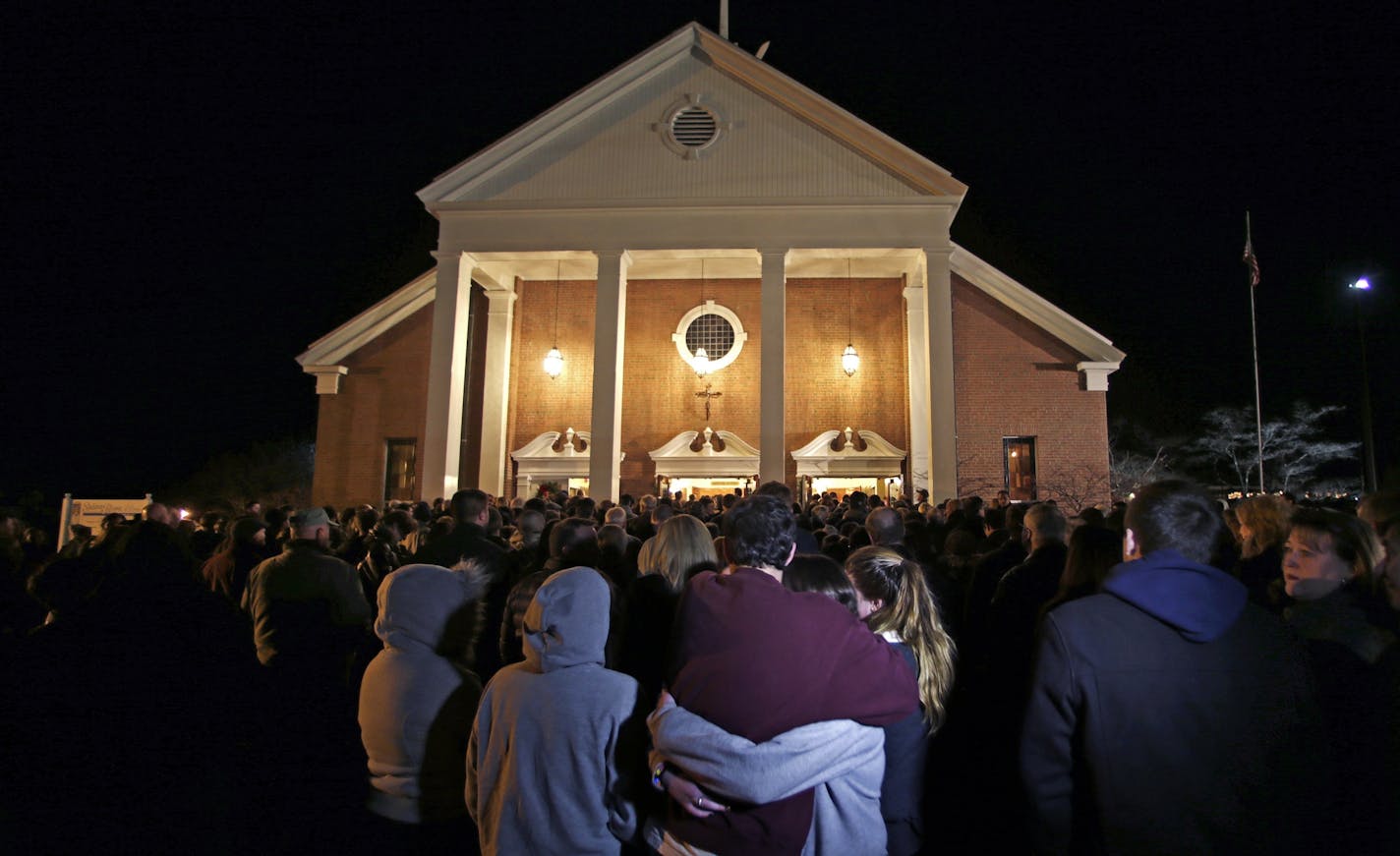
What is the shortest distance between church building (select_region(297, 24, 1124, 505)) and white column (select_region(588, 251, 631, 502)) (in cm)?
6

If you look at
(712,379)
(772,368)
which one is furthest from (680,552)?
(712,379)

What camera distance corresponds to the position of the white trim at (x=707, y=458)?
20609mm

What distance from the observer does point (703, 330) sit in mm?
22281

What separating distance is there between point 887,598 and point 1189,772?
110 centimetres

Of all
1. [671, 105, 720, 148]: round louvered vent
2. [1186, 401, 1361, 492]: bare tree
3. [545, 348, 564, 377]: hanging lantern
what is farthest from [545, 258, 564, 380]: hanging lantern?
[1186, 401, 1361, 492]: bare tree

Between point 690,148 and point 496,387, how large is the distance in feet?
26.8

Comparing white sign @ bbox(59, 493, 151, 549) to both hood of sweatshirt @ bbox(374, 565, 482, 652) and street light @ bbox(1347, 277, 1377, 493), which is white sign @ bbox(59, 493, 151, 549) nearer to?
hood of sweatshirt @ bbox(374, 565, 482, 652)

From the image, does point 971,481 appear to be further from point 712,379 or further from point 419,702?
point 419,702

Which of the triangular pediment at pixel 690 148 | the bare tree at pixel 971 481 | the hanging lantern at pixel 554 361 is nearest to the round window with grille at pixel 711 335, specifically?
the hanging lantern at pixel 554 361

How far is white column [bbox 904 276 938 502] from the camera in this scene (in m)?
19.4

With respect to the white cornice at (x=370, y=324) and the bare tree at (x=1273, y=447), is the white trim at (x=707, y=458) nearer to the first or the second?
the white cornice at (x=370, y=324)

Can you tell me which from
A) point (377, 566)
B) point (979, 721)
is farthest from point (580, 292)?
point (979, 721)

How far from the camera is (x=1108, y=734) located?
2.46m

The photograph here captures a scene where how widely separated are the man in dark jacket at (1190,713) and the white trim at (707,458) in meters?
18.0
